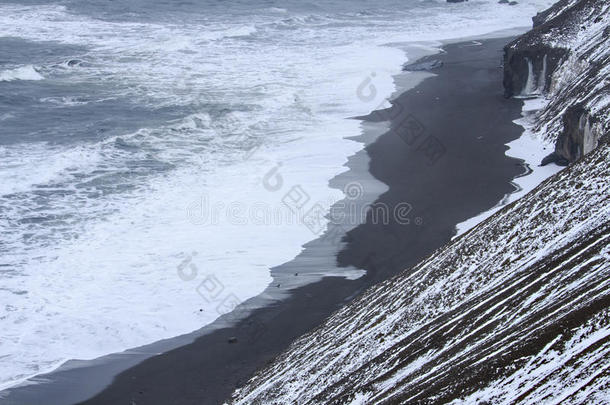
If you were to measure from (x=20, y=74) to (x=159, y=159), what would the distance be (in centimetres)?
→ 1868

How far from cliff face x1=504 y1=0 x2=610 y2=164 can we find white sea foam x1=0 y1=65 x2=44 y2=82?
2680 cm

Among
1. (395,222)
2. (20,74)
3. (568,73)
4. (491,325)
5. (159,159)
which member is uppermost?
(20,74)

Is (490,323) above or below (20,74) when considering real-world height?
below

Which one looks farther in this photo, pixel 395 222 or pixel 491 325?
→ pixel 395 222

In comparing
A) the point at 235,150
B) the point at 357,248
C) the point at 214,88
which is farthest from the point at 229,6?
the point at 357,248

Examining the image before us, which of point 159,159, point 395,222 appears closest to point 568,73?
point 395,222

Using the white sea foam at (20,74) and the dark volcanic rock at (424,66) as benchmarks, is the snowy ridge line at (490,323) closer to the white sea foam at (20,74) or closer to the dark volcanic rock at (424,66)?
the dark volcanic rock at (424,66)

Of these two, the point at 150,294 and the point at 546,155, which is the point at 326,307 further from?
the point at 546,155

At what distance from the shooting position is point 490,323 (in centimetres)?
1262

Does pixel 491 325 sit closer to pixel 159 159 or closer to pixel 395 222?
pixel 395 222

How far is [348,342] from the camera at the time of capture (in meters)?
14.9

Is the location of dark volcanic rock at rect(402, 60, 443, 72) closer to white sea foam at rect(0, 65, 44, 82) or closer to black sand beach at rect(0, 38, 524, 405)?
→ black sand beach at rect(0, 38, 524, 405)

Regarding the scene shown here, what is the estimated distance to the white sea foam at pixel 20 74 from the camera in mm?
44894

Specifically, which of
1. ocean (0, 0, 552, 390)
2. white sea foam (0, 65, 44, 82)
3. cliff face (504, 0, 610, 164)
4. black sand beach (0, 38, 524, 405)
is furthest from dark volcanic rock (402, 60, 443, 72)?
white sea foam (0, 65, 44, 82)
